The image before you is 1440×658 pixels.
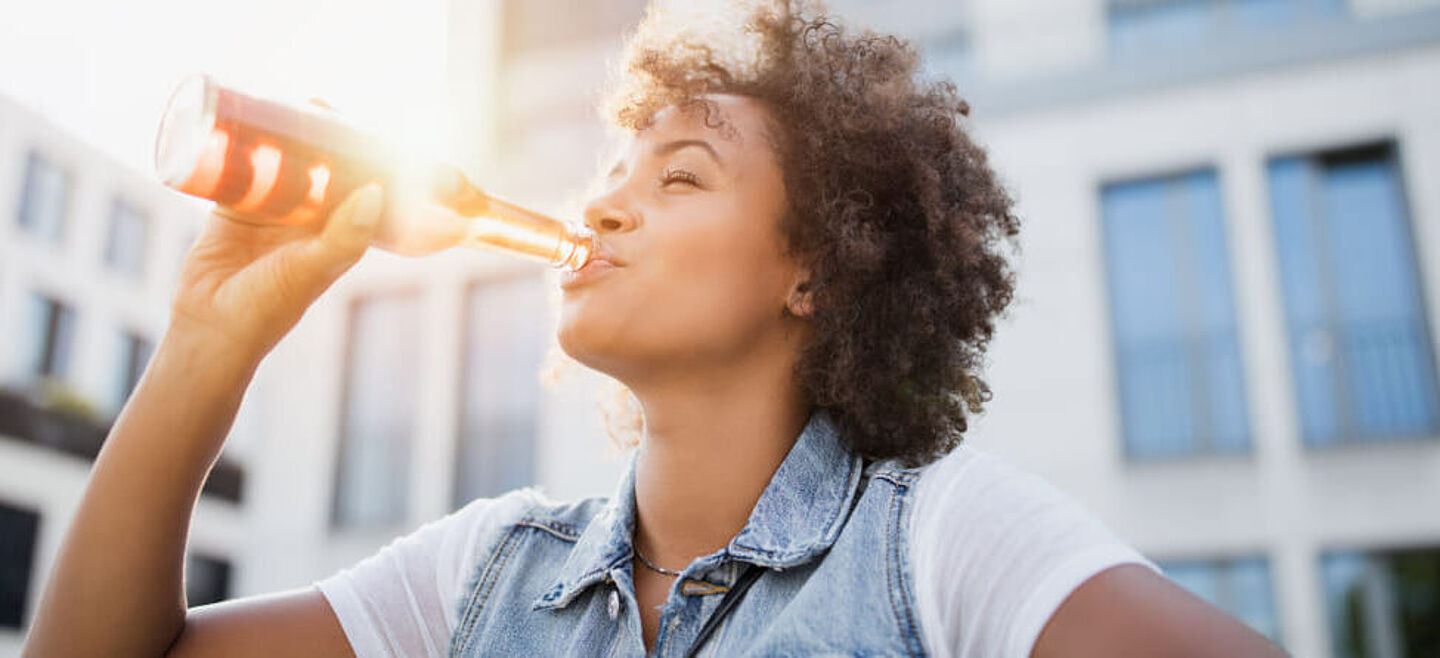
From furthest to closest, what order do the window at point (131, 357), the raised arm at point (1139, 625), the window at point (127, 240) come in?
the window at point (131, 357), the window at point (127, 240), the raised arm at point (1139, 625)

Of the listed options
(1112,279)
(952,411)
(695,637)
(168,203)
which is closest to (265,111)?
(695,637)

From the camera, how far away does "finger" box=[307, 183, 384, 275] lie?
3.76 feet

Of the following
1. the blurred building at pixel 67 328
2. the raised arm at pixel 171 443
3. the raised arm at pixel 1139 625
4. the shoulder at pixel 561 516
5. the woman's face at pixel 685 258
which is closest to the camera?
the raised arm at pixel 1139 625

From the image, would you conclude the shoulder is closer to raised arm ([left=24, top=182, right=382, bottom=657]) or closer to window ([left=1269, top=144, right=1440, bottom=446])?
raised arm ([left=24, top=182, right=382, bottom=657])

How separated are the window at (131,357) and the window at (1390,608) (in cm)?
1219

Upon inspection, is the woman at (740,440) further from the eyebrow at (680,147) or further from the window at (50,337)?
the window at (50,337)

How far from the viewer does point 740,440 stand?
155 cm

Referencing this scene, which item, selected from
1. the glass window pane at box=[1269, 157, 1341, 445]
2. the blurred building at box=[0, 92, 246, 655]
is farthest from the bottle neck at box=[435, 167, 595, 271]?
the blurred building at box=[0, 92, 246, 655]

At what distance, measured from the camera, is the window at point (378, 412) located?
374 inches

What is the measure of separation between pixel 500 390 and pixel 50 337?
6.08 metres

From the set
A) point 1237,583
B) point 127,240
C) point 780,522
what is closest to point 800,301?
point 780,522

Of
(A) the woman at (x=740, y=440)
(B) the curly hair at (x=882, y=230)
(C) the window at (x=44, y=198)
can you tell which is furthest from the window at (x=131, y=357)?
(B) the curly hair at (x=882, y=230)

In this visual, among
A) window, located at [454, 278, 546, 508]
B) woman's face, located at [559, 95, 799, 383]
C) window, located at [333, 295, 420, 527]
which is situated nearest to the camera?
woman's face, located at [559, 95, 799, 383]

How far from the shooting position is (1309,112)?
7270 mm
